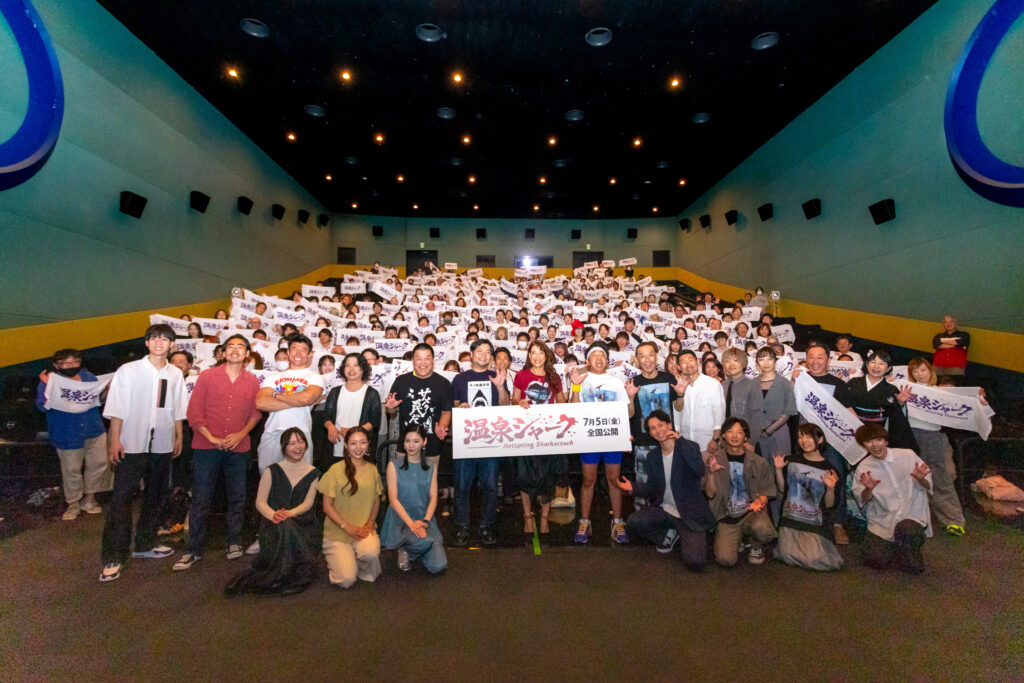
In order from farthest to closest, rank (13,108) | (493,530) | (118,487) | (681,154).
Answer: (681,154) < (13,108) < (493,530) < (118,487)

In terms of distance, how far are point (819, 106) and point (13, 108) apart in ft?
60.3

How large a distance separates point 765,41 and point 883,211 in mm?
4836

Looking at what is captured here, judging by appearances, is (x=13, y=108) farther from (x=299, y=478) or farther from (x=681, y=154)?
(x=681, y=154)

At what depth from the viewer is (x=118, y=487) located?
3689 mm

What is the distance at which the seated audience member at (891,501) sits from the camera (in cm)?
384

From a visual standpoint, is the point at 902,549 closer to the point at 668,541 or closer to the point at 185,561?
the point at 668,541

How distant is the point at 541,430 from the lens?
4363 mm

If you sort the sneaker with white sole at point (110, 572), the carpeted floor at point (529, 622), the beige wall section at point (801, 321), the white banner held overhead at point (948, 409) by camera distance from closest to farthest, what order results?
1. the carpeted floor at point (529, 622)
2. the sneaker with white sole at point (110, 572)
3. the white banner held overhead at point (948, 409)
4. the beige wall section at point (801, 321)

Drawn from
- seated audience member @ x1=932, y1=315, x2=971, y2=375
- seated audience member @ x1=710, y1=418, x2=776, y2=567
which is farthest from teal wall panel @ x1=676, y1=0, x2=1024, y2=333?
seated audience member @ x1=710, y1=418, x2=776, y2=567

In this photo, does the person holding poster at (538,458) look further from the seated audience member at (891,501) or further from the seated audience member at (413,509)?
the seated audience member at (891,501)

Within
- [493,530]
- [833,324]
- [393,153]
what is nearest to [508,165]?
[393,153]

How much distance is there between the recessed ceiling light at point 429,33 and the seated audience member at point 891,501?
10702 mm

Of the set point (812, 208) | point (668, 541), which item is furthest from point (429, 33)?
point (812, 208)

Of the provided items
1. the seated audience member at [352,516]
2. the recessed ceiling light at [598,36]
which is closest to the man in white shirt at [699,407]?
the seated audience member at [352,516]
